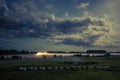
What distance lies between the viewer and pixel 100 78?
40.5m

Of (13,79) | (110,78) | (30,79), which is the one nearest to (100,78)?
(110,78)

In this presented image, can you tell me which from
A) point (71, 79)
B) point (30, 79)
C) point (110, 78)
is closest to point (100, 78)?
point (110, 78)

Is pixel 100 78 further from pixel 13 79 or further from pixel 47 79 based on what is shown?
pixel 13 79

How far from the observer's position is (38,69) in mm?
56250

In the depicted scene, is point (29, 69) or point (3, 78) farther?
point (29, 69)

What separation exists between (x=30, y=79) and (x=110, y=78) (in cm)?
1540

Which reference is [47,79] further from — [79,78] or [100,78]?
[100,78]

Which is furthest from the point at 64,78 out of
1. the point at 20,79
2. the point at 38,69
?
the point at 38,69

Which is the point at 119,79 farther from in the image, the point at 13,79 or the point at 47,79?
the point at 13,79

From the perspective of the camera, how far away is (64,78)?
131 ft

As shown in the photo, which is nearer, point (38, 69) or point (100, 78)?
point (100, 78)

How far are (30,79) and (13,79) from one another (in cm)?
325

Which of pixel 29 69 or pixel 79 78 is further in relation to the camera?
pixel 29 69

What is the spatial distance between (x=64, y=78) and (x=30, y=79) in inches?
252
